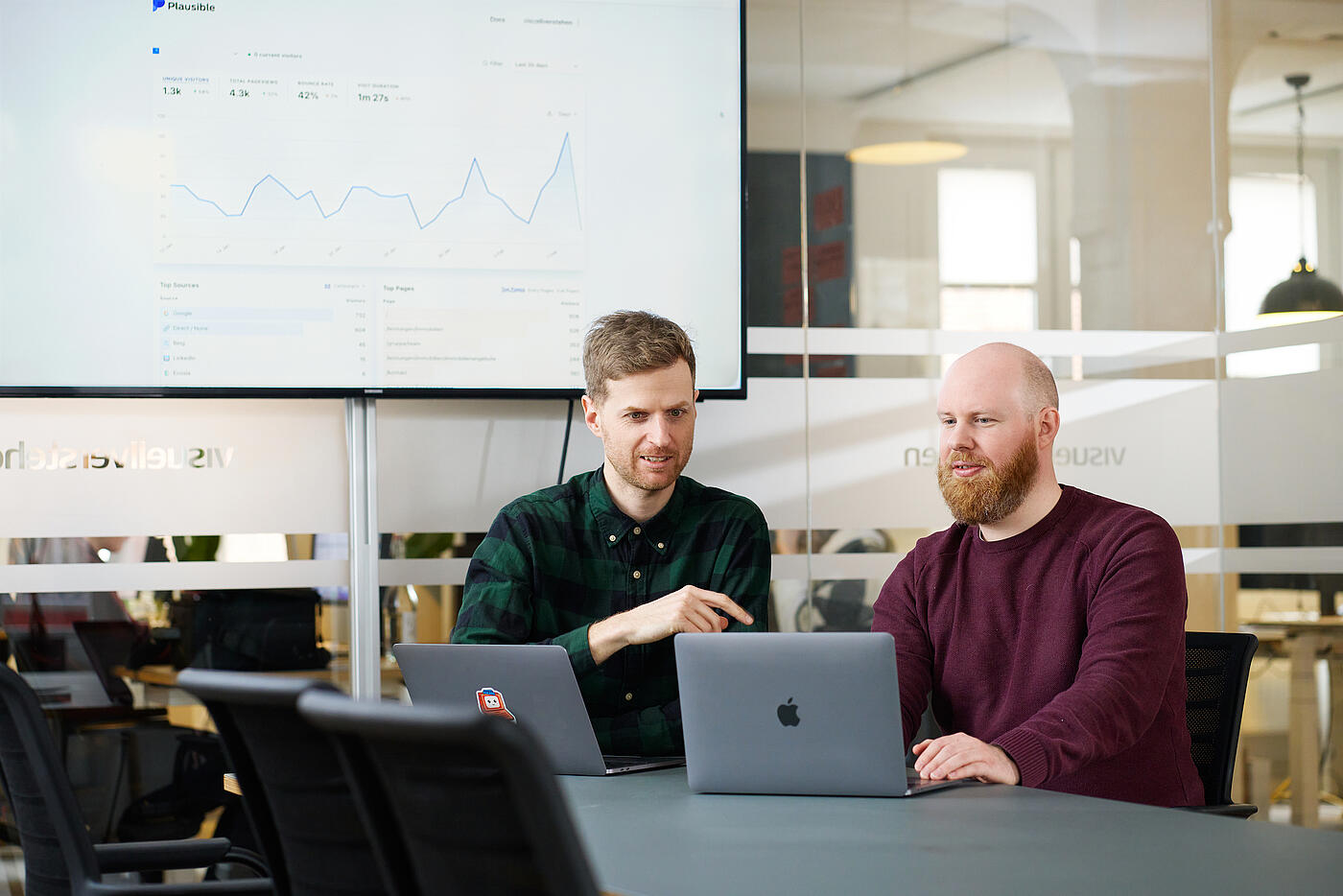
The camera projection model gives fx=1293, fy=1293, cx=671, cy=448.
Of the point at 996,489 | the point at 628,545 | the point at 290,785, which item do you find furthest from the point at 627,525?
the point at 290,785

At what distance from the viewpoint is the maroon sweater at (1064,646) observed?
2029 mm

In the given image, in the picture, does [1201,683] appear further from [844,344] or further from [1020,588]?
[844,344]

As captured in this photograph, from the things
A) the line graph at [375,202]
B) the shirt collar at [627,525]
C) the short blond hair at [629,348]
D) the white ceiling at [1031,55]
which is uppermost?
the white ceiling at [1031,55]

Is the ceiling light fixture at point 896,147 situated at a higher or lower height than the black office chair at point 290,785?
higher

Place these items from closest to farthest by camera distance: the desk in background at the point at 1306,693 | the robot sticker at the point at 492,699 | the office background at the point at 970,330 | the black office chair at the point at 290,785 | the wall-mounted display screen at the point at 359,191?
1. the black office chair at the point at 290,785
2. the robot sticker at the point at 492,699
3. the wall-mounted display screen at the point at 359,191
4. the office background at the point at 970,330
5. the desk in background at the point at 1306,693

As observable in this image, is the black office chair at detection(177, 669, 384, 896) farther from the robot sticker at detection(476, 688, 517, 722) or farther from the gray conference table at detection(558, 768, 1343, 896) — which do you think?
the robot sticker at detection(476, 688, 517, 722)

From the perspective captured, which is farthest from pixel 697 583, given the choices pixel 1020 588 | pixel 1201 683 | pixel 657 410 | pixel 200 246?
pixel 200 246

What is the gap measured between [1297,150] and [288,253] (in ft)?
9.71

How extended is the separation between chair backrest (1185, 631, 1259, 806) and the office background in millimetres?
1255

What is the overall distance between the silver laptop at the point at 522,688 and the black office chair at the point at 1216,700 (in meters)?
1.08

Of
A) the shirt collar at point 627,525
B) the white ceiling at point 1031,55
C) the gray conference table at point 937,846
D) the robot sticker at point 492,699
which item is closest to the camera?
the gray conference table at point 937,846

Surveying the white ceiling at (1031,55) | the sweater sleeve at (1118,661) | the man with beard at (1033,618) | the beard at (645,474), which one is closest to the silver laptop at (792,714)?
the man with beard at (1033,618)

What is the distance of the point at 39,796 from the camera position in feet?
6.42

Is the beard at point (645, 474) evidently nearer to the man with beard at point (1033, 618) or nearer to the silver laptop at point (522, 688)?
the man with beard at point (1033, 618)
